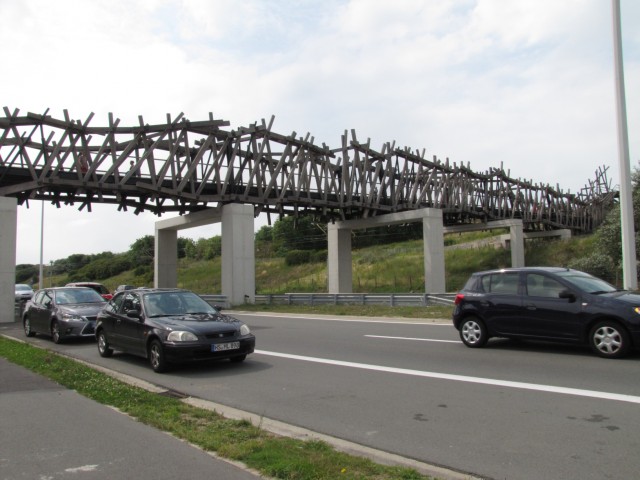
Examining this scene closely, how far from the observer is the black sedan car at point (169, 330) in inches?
368

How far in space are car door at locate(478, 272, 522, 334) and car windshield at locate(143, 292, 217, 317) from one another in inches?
217

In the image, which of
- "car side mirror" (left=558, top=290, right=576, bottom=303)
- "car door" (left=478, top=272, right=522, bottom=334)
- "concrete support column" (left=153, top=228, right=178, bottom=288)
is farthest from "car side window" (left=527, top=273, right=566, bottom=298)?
"concrete support column" (left=153, top=228, right=178, bottom=288)

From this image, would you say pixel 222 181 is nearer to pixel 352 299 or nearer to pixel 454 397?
pixel 352 299

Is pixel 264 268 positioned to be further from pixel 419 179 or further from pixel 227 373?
pixel 227 373

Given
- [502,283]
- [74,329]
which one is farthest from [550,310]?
[74,329]

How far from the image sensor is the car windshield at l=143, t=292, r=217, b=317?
10.4m

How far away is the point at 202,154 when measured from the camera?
3038 cm

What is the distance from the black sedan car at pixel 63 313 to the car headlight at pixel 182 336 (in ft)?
19.7

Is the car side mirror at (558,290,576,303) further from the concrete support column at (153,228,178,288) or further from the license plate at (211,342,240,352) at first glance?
the concrete support column at (153,228,178,288)

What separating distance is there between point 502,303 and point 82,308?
10764mm

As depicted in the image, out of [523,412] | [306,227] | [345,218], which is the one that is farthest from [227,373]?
[306,227]

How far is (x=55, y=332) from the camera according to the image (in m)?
14.4

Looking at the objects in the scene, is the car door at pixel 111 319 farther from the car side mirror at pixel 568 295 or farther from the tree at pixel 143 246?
the tree at pixel 143 246

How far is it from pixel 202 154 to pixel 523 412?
26.5 meters
